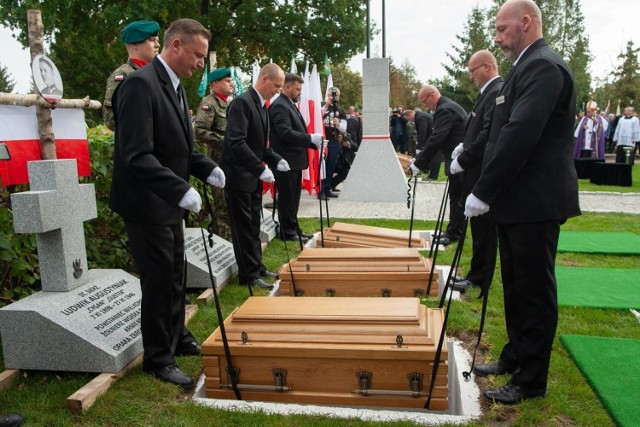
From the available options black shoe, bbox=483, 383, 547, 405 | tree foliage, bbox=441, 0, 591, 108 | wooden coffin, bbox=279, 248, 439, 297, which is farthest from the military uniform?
tree foliage, bbox=441, 0, 591, 108

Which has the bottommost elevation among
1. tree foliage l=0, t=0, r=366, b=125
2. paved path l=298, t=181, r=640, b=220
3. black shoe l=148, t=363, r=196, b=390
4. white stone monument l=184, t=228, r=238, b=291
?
paved path l=298, t=181, r=640, b=220

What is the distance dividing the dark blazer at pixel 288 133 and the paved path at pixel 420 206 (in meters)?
2.58

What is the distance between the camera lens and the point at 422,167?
7.17m

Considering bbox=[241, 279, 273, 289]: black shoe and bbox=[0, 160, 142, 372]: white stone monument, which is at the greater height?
bbox=[0, 160, 142, 372]: white stone monument

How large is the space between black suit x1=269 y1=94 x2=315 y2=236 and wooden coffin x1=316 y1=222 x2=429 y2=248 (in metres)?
0.68

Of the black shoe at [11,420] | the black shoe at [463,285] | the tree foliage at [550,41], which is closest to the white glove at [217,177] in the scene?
the black shoe at [11,420]

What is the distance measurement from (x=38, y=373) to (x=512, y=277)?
3.20 meters

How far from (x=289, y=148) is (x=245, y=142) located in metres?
2.15

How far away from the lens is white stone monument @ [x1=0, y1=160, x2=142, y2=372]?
3523 mm

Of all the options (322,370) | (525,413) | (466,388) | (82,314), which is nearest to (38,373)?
(82,314)

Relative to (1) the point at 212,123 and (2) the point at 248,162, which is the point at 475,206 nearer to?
(2) the point at 248,162

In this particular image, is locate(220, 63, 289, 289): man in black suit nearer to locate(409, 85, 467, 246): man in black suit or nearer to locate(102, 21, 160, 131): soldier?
locate(102, 21, 160, 131): soldier

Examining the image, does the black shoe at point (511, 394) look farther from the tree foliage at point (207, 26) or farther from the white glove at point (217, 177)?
the tree foliage at point (207, 26)

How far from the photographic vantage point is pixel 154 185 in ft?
10.4
